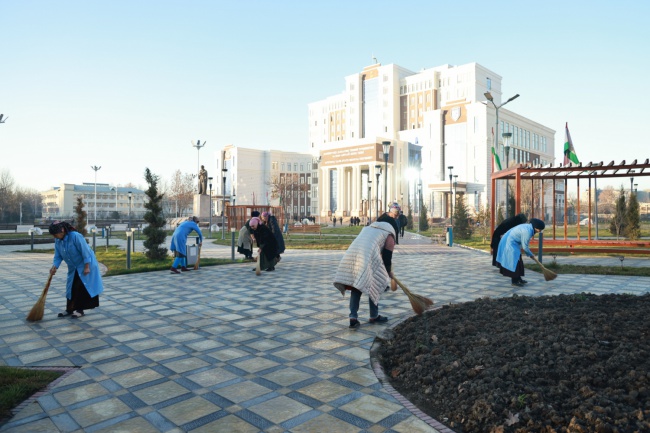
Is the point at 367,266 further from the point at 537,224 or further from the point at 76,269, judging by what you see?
the point at 537,224

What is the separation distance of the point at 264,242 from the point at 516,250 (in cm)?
607

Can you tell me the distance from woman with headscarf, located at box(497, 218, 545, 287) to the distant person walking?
24.0ft

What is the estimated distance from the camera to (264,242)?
11711mm

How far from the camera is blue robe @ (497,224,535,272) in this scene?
29.1 feet

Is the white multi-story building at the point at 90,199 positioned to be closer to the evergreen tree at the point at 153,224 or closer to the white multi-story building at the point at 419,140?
the white multi-story building at the point at 419,140

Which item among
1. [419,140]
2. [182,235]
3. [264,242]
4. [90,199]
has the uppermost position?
[419,140]

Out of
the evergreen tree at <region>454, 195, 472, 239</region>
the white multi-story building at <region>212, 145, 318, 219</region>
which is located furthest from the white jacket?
the white multi-story building at <region>212, 145, 318, 219</region>

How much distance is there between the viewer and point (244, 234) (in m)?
13.6

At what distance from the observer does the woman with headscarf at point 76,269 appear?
657 centimetres

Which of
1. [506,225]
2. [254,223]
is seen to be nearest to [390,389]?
[506,225]

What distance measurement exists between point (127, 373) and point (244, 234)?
9397 mm

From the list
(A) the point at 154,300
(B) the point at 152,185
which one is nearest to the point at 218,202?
(B) the point at 152,185

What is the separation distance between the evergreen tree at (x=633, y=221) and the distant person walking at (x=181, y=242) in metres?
22.2

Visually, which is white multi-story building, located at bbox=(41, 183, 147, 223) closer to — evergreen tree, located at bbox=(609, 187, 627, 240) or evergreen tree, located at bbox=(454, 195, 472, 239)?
evergreen tree, located at bbox=(454, 195, 472, 239)
